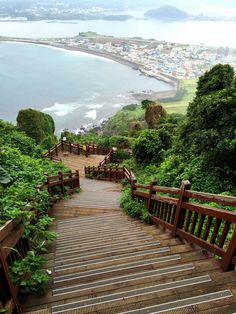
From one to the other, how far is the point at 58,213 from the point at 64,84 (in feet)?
220

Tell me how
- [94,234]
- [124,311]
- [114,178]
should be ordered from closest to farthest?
[124,311]
[94,234]
[114,178]

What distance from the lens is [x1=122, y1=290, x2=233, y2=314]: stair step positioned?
10.3ft

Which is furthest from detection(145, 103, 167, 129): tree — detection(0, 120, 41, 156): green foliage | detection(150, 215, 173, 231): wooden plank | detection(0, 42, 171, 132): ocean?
detection(0, 42, 171, 132): ocean

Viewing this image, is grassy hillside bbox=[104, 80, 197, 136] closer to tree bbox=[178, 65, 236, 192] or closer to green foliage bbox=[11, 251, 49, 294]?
tree bbox=[178, 65, 236, 192]

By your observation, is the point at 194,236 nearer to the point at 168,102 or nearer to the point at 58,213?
the point at 58,213

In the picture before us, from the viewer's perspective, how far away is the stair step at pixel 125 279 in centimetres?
371

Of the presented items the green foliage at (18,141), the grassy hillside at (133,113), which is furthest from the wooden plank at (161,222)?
the grassy hillside at (133,113)

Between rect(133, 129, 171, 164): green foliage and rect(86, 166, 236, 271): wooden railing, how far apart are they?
7782 mm

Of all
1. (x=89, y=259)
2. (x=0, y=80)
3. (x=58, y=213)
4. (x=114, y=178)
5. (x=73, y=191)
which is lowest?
(x=0, y=80)

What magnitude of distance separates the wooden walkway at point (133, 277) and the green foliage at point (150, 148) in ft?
33.9

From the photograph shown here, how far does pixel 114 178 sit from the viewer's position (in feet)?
51.3

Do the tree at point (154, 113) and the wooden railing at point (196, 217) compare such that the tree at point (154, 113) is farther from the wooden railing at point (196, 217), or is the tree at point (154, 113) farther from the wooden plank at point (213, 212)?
the wooden plank at point (213, 212)

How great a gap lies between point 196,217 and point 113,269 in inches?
56.3

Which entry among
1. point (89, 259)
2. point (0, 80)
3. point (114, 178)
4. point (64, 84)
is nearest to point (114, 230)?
point (89, 259)
